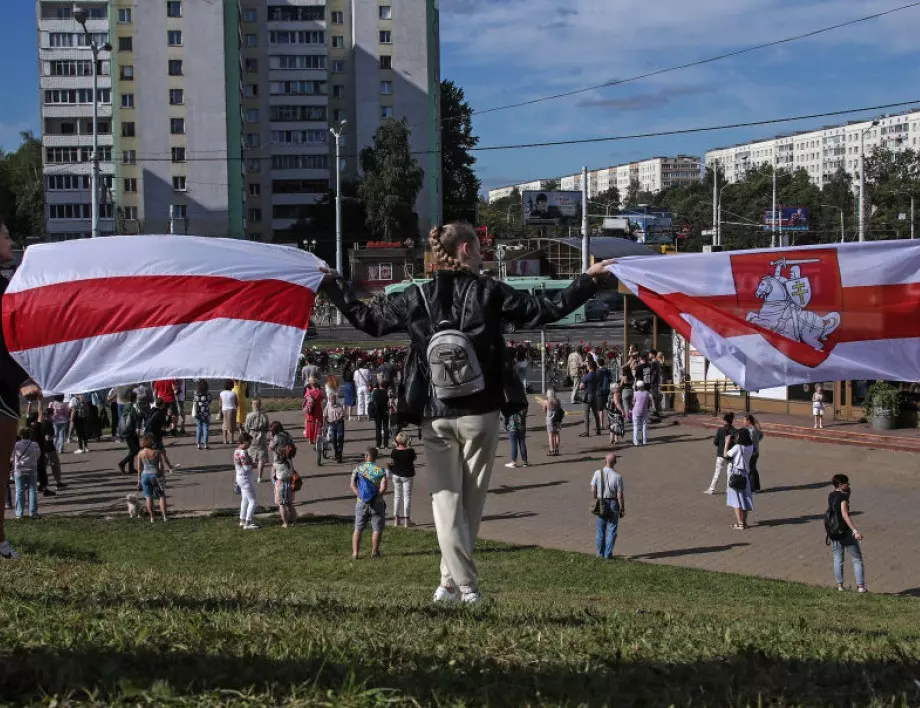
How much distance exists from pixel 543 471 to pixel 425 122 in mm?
79064

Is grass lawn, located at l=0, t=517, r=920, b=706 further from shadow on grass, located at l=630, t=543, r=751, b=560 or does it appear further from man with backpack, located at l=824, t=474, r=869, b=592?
shadow on grass, located at l=630, t=543, r=751, b=560

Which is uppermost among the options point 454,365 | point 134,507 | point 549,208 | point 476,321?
point 549,208

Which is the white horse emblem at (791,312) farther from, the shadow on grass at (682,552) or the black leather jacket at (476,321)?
the shadow on grass at (682,552)

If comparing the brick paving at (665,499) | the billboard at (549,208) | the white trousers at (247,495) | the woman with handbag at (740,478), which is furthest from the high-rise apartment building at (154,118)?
the woman with handbag at (740,478)

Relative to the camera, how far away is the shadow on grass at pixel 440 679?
4008mm

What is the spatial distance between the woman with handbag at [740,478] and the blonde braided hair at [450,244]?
12771 mm

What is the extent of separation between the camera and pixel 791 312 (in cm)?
700

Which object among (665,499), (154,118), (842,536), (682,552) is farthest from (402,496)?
(154,118)

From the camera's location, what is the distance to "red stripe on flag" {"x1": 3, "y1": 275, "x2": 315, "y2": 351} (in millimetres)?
6277

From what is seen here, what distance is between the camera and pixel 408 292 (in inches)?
241

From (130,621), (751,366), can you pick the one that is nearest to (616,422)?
(751,366)

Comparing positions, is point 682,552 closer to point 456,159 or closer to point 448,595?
point 448,595

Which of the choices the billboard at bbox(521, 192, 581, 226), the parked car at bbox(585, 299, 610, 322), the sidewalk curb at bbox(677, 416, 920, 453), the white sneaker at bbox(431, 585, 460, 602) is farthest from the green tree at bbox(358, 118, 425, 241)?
the white sneaker at bbox(431, 585, 460, 602)

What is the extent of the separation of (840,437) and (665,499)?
26.1 feet
